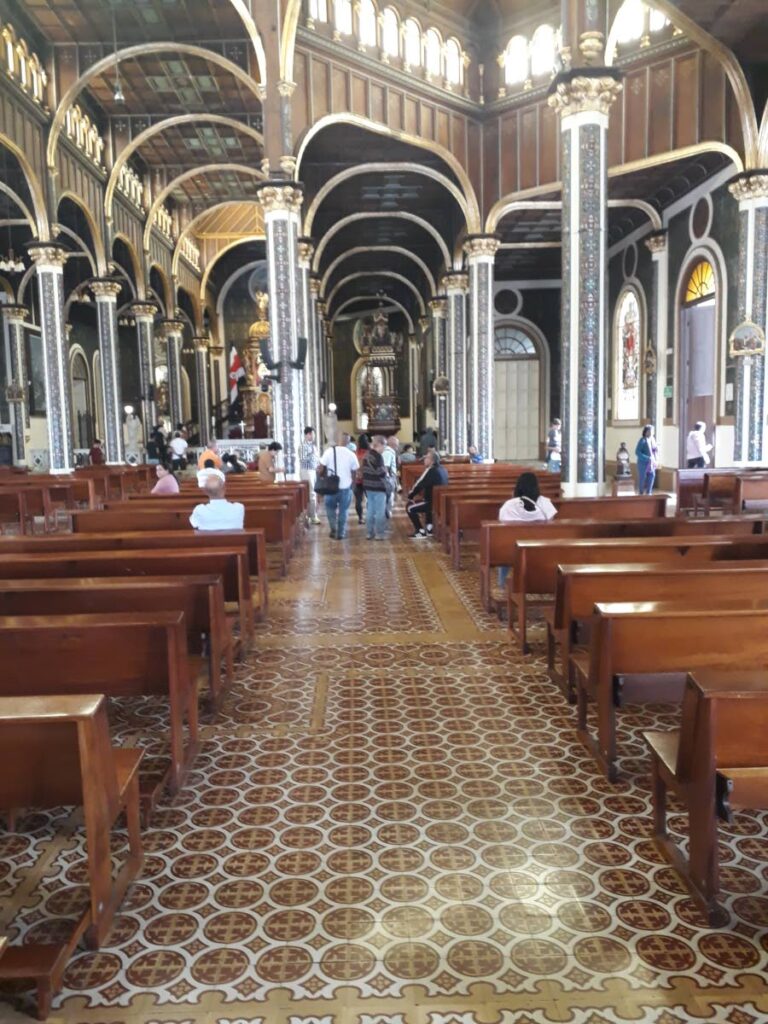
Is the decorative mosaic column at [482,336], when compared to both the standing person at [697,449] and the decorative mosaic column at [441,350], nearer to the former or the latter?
the standing person at [697,449]

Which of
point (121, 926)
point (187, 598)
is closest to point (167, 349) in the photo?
point (187, 598)

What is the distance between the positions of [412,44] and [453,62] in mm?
1196

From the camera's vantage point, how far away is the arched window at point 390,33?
16922 millimetres

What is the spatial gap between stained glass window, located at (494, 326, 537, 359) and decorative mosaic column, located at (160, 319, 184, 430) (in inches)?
446

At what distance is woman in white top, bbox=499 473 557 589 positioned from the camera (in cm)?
716

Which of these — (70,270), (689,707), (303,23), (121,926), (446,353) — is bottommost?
(121,926)

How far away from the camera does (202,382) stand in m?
31.8

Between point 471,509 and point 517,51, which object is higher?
point 517,51

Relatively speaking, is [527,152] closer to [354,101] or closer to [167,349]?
[354,101]

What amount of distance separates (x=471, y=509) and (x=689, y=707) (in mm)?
6799

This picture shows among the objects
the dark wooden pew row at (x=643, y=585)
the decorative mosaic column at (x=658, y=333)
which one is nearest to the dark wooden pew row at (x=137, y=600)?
the dark wooden pew row at (x=643, y=585)

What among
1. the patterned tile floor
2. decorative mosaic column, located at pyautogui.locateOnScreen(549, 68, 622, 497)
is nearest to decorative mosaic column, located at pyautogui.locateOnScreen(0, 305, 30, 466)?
decorative mosaic column, located at pyautogui.locateOnScreen(549, 68, 622, 497)

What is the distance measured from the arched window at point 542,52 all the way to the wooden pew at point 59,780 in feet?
59.9

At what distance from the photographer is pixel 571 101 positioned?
10367 mm
